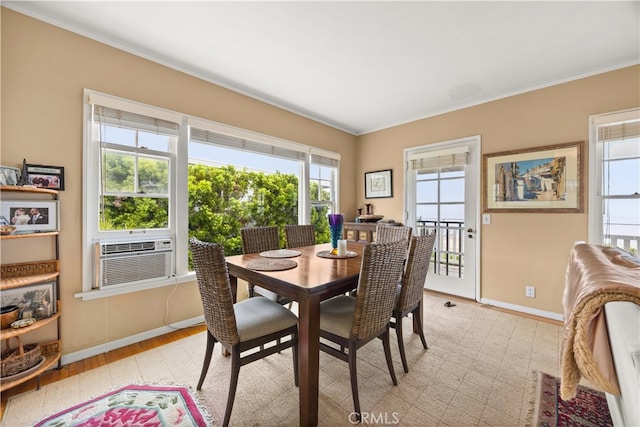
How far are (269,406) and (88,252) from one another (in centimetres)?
184

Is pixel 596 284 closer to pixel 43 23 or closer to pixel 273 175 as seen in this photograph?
pixel 273 175

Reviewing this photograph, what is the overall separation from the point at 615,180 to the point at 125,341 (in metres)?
4.78

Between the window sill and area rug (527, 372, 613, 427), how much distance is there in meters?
2.80

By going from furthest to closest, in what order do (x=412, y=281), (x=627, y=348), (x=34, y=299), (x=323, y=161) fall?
(x=323, y=161)
(x=412, y=281)
(x=34, y=299)
(x=627, y=348)

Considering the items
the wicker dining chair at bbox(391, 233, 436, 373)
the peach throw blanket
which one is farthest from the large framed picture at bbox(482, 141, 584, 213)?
the peach throw blanket

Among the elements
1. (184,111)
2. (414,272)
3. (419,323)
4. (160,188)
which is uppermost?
(184,111)

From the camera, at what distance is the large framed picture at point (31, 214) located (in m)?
1.71

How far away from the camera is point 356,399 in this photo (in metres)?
1.48

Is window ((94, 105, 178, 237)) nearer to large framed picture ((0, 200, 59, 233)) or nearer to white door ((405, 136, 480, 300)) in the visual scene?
large framed picture ((0, 200, 59, 233))

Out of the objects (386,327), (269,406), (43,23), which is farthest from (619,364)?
(43,23)

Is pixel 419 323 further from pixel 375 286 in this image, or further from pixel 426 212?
pixel 426 212

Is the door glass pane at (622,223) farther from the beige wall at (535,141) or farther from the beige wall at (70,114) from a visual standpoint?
the beige wall at (70,114)

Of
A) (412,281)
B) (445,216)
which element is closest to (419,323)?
(412,281)

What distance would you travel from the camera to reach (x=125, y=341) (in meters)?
2.24
